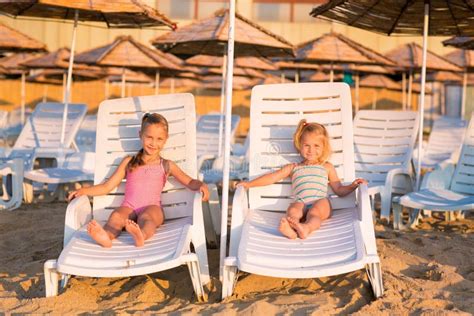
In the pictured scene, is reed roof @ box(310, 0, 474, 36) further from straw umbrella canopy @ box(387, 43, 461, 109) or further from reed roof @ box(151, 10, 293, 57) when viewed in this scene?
straw umbrella canopy @ box(387, 43, 461, 109)

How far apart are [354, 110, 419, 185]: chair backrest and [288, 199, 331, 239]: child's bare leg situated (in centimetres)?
267

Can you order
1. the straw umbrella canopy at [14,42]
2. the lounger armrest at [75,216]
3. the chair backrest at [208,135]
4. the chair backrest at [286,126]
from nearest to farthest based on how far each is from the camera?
the lounger armrest at [75,216] → the chair backrest at [286,126] → the chair backrest at [208,135] → the straw umbrella canopy at [14,42]

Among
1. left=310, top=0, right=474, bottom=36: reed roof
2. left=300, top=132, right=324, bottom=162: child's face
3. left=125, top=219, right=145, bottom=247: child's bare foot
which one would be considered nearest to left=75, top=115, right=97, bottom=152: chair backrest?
left=310, top=0, right=474, bottom=36: reed roof

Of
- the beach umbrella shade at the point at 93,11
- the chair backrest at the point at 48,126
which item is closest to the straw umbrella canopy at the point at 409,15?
the beach umbrella shade at the point at 93,11

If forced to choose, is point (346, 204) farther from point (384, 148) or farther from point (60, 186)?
point (60, 186)

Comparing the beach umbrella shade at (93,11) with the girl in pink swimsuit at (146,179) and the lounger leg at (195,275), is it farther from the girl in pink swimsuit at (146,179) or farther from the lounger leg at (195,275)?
the lounger leg at (195,275)

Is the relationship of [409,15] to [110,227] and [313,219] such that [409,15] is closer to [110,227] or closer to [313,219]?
[313,219]

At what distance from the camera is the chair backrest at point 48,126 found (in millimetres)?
8773

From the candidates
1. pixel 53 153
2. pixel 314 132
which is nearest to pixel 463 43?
pixel 314 132

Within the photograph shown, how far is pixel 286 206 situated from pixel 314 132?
1.75 feet

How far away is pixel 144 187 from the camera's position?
182 inches

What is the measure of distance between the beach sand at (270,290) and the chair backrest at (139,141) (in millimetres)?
483

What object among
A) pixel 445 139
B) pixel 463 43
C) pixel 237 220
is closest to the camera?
pixel 237 220

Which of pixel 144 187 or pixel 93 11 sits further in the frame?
pixel 93 11
